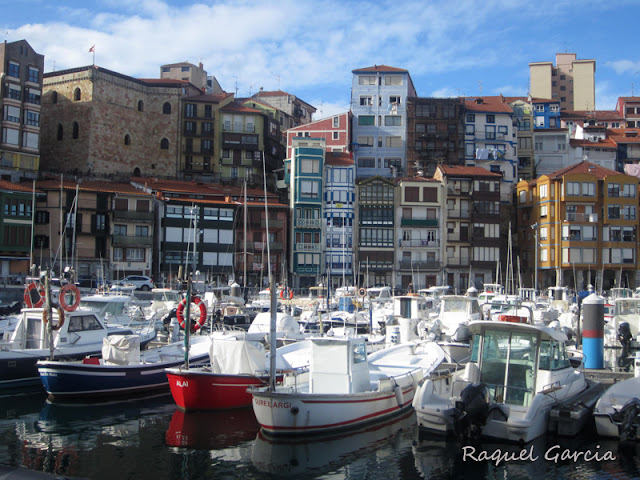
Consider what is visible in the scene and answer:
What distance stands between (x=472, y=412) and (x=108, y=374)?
1314 centimetres

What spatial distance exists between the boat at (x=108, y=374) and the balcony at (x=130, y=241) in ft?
134

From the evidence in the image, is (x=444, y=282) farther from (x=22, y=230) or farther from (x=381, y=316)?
(x=22, y=230)

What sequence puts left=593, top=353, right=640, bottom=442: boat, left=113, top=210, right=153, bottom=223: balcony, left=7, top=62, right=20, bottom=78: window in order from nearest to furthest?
left=593, top=353, right=640, bottom=442: boat < left=113, top=210, right=153, bottom=223: balcony < left=7, top=62, right=20, bottom=78: window

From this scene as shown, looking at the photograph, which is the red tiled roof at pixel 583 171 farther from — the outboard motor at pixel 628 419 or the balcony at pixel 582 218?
the outboard motor at pixel 628 419

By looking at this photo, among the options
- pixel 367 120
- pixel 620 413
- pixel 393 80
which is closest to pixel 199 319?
pixel 620 413

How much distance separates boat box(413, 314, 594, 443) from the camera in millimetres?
16984

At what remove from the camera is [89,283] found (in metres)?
57.5

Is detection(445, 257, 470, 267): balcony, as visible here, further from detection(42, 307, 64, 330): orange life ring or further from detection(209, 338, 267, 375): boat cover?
detection(209, 338, 267, 375): boat cover

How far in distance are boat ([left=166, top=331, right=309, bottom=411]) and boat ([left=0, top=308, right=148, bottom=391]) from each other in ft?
20.3

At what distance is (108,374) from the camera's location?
77.0ft

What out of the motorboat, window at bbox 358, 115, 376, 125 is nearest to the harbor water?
the motorboat

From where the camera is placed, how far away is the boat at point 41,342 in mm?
25172

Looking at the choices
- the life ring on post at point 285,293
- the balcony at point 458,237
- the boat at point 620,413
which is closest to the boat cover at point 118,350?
the boat at point 620,413

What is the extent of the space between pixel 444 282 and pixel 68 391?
52.0m
